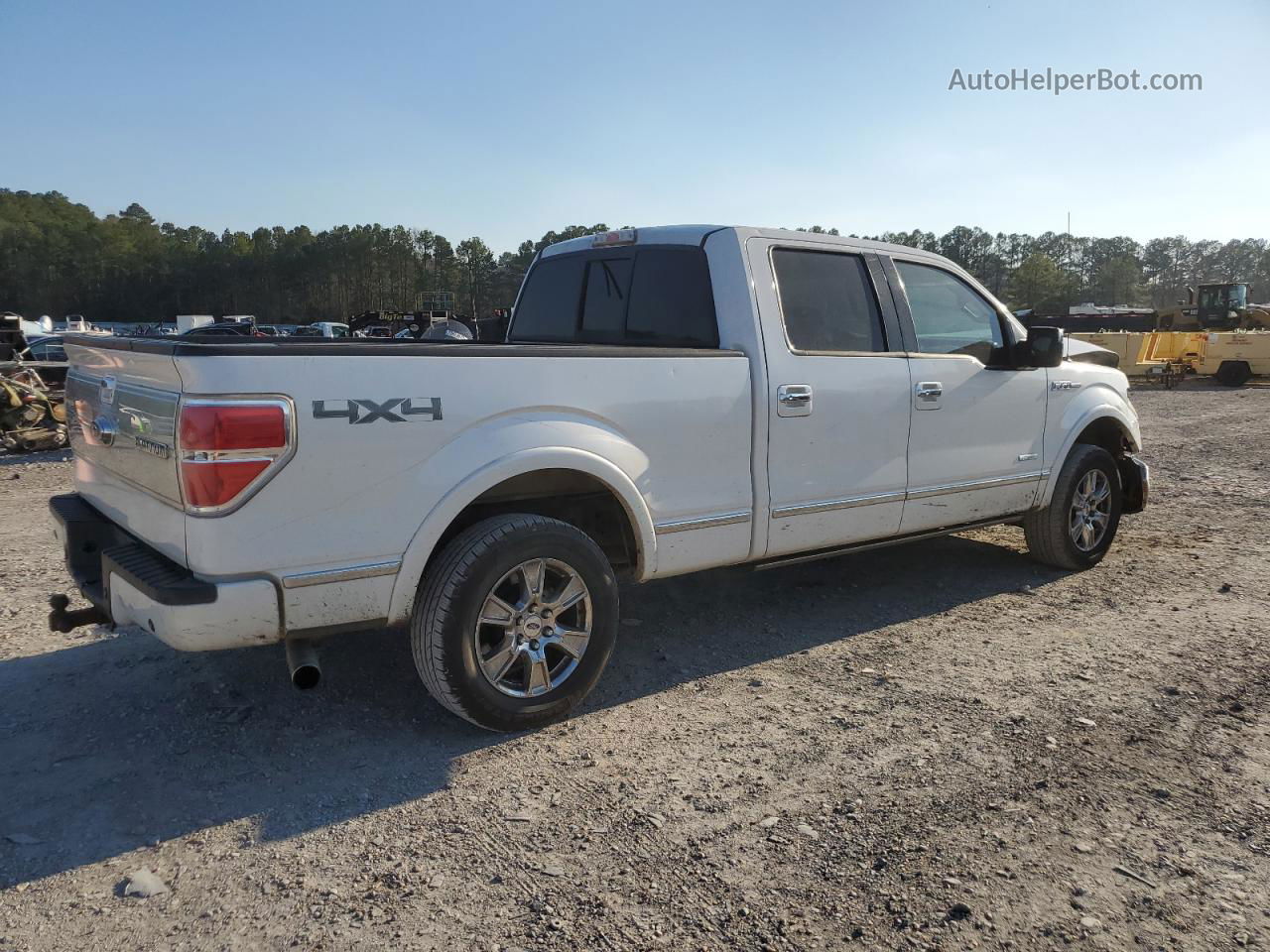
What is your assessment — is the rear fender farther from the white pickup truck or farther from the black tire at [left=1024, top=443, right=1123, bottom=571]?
the black tire at [left=1024, top=443, right=1123, bottom=571]

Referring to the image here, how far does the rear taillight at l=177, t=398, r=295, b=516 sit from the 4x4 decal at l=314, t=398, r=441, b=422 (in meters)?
0.12

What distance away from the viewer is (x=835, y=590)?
17.6 ft

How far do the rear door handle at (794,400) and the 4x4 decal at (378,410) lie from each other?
1.63m

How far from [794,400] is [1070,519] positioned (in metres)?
2.60

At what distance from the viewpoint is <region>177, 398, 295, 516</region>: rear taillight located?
2.69 metres

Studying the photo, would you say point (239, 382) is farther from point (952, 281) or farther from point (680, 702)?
point (952, 281)

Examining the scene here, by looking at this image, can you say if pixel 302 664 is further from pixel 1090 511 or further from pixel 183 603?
pixel 1090 511

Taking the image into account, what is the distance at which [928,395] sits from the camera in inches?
183

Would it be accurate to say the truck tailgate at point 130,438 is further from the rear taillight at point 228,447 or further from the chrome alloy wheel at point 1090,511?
the chrome alloy wheel at point 1090,511

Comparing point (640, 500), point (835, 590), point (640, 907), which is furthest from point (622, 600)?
point (640, 907)

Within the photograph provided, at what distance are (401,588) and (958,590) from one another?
11.9ft

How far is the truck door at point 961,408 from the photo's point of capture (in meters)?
4.70

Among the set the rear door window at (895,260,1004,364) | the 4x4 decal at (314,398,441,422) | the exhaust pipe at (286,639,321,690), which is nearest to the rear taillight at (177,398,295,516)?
the 4x4 decal at (314,398,441,422)

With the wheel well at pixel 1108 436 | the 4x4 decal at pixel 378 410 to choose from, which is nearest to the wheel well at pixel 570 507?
the 4x4 decal at pixel 378 410
